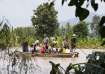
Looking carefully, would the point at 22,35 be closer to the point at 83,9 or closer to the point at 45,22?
the point at 83,9

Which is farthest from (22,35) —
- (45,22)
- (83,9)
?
(45,22)

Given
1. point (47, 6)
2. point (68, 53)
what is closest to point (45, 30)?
point (68, 53)

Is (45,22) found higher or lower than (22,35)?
higher

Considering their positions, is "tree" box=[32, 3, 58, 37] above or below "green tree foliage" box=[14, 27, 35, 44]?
above

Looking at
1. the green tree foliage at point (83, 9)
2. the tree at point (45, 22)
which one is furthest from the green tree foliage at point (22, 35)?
the green tree foliage at point (83, 9)

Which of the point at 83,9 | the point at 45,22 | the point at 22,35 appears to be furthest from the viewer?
the point at 45,22

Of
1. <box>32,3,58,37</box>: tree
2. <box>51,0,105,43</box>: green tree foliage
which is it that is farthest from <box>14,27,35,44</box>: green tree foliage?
<box>51,0,105,43</box>: green tree foliage

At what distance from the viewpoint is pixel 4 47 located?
952 cm

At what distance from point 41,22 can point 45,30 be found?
2.27 metres

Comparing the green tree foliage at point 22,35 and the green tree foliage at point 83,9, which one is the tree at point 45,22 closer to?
the green tree foliage at point 22,35

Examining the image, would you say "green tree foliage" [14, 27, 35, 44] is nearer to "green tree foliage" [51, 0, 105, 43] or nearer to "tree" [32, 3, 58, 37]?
"tree" [32, 3, 58, 37]

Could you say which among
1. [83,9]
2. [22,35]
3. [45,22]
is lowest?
[83,9]

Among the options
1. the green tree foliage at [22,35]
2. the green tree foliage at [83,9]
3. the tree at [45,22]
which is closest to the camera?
the green tree foliage at [83,9]

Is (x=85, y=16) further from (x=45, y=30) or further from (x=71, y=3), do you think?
(x=45, y=30)
